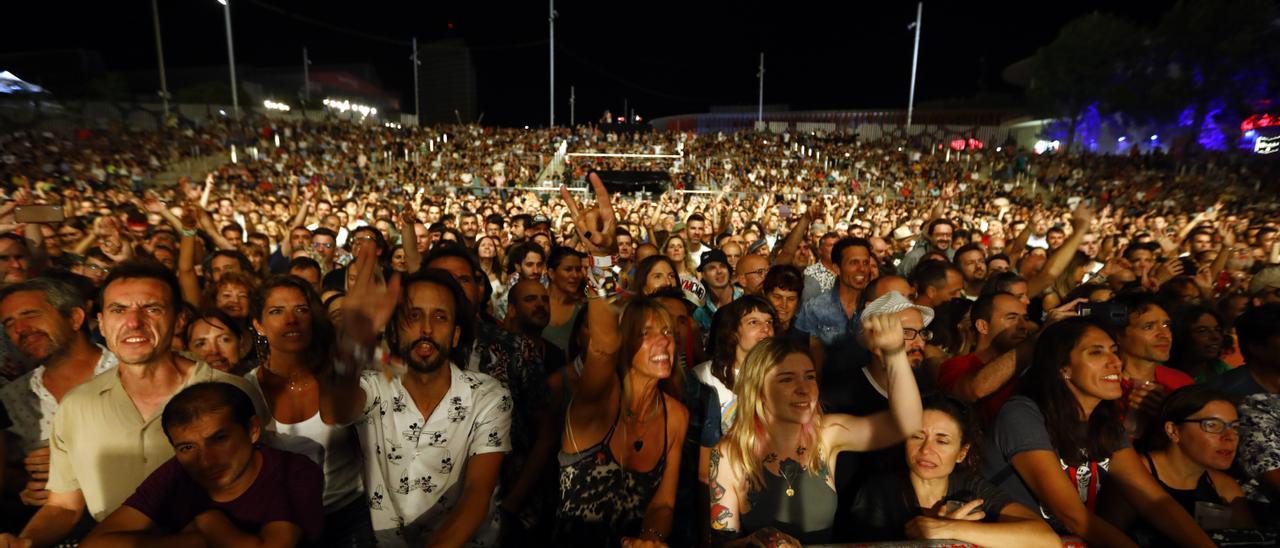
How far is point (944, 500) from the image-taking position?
2.22 metres

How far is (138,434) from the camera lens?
2240 millimetres

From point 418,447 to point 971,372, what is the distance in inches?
98.0

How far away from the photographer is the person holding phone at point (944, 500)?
204cm

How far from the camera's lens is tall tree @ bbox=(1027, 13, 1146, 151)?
32.7 m

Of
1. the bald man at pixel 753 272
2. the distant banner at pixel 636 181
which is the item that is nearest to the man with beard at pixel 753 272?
the bald man at pixel 753 272

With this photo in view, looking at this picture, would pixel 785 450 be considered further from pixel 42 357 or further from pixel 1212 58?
pixel 1212 58

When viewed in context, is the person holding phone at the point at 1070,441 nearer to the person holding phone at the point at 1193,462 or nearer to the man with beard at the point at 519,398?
the person holding phone at the point at 1193,462

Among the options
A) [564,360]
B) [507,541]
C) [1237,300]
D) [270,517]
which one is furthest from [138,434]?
[1237,300]

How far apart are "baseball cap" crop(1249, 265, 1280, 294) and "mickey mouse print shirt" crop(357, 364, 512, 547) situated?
224 inches

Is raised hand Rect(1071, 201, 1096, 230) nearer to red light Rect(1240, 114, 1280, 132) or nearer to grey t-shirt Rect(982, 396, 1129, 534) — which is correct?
grey t-shirt Rect(982, 396, 1129, 534)

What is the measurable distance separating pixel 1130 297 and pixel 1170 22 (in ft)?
120

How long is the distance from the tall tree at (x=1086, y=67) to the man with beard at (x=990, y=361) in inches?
1472

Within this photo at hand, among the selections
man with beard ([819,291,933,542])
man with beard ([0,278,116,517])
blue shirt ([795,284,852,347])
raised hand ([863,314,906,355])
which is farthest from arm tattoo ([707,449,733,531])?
man with beard ([0,278,116,517])

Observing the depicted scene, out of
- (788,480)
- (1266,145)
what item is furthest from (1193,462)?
(1266,145)
